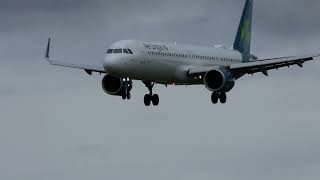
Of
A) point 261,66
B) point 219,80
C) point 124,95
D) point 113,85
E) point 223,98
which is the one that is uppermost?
point 261,66

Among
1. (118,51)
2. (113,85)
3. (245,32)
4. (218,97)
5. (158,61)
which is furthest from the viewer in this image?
(245,32)

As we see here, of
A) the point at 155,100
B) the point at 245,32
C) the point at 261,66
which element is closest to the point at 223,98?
the point at 261,66

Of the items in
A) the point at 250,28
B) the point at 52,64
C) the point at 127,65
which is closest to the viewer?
the point at 127,65

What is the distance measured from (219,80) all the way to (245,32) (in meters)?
30.8

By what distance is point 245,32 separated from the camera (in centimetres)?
14262

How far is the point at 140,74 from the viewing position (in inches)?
4230

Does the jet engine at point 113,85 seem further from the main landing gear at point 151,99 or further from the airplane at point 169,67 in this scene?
the main landing gear at point 151,99

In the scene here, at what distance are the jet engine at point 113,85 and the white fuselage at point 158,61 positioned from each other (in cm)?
451

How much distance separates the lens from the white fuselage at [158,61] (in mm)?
105250

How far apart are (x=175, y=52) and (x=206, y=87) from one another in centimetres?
492

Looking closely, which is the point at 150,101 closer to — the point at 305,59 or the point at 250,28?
the point at 305,59

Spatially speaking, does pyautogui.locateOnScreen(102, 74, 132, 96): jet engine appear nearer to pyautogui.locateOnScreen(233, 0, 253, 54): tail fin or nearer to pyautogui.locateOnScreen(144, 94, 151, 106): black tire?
pyautogui.locateOnScreen(144, 94, 151, 106): black tire

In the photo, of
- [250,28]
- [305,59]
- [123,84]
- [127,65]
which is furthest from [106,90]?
[250,28]

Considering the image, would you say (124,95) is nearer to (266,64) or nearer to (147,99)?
(147,99)
